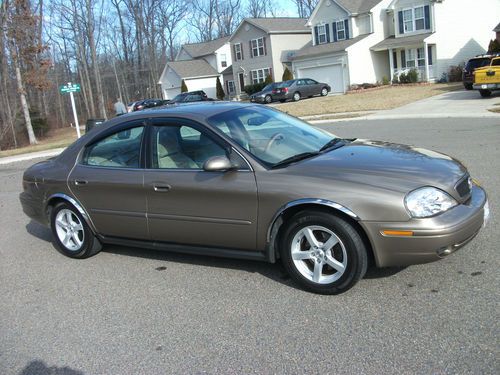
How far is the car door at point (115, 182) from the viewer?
4855 mm

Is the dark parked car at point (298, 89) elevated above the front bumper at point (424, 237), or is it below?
above

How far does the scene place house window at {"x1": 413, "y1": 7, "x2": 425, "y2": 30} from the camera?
36.2 meters

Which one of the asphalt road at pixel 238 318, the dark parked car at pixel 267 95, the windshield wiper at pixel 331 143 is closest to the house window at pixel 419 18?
the dark parked car at pixel 267 95

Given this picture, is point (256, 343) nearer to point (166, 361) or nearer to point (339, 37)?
point (166, 361)

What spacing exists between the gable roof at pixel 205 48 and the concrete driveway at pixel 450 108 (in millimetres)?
38400

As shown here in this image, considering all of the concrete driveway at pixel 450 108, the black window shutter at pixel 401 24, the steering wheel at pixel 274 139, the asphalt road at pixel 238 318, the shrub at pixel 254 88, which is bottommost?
the asphalt road at pixel 238 318

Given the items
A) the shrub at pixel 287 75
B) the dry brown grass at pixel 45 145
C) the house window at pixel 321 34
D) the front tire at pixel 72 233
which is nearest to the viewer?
the front tire at pixel 72 233

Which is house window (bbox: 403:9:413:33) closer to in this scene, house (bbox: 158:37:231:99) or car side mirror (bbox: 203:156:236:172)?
house (bbox: 158:37:231:99)

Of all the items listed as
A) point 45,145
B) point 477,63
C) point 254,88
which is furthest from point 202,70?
point 477,63

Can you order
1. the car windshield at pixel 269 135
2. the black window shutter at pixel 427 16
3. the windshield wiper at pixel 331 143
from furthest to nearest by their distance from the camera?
1. the black window shutter at pixel 427 16
2. the windshield wiper at pixel 331 143
3. the car windshield at pixel 269 135

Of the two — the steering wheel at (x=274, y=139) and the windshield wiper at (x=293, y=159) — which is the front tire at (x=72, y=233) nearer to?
the steering wheel at (x=274, y=139)

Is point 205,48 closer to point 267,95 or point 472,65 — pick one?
point 267,95

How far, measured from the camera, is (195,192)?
443 cm

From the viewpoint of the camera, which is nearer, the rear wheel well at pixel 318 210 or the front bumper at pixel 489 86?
the rear wheel well at pixel 318 210
